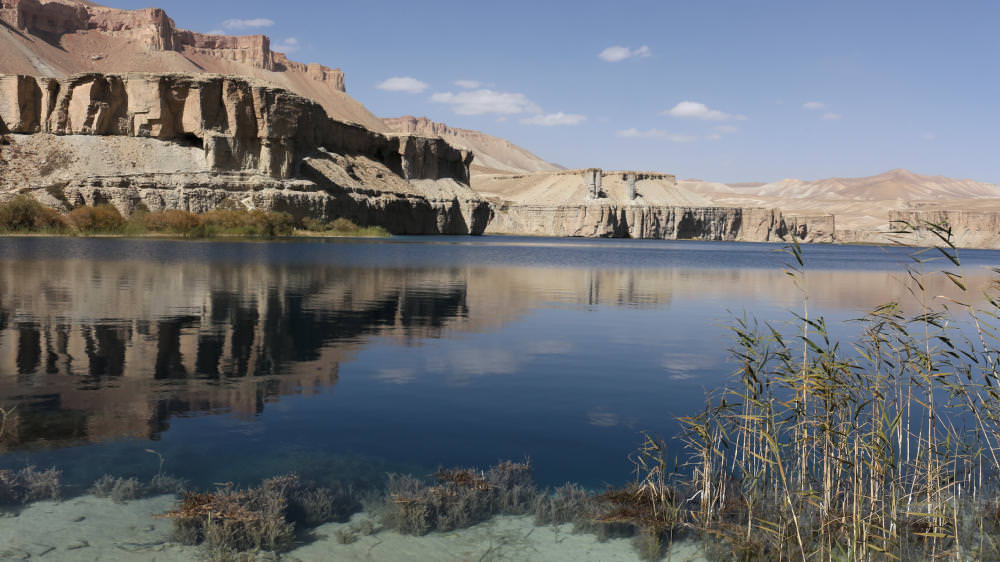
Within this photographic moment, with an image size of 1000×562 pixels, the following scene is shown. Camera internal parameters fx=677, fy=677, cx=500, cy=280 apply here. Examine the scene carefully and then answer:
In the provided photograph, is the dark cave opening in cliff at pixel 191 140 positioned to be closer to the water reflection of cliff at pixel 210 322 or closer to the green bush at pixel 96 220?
the green bush at pixel 96 220

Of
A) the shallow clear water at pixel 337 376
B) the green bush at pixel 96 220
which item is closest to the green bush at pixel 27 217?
the green bush at pixel 96 220

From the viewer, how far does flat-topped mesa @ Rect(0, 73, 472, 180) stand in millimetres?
93812

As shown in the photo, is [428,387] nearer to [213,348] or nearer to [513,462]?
[513,462]

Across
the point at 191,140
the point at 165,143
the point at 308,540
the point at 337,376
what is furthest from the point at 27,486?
the point at 191,140

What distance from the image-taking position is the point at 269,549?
575cm

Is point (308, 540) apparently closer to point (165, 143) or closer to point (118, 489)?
point (118, 489)

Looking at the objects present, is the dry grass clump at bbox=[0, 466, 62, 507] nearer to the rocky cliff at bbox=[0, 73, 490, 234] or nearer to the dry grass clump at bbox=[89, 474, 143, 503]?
the dry grass clump at bbox=[89, 474, 143, 503]

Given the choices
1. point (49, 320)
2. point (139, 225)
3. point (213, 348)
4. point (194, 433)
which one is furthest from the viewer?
point (139, 225)

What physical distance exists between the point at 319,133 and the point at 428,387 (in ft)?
386

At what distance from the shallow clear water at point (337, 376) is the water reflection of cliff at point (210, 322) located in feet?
0.20

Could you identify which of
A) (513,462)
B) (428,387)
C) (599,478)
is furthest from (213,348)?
(599,478)

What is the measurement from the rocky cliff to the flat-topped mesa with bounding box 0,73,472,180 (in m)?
0.14

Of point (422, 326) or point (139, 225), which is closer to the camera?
point (422, 326)

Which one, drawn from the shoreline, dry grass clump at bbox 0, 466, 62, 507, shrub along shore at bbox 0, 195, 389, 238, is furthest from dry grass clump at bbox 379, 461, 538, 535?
shrub along shore at bbox 0, 195, 389, 238
